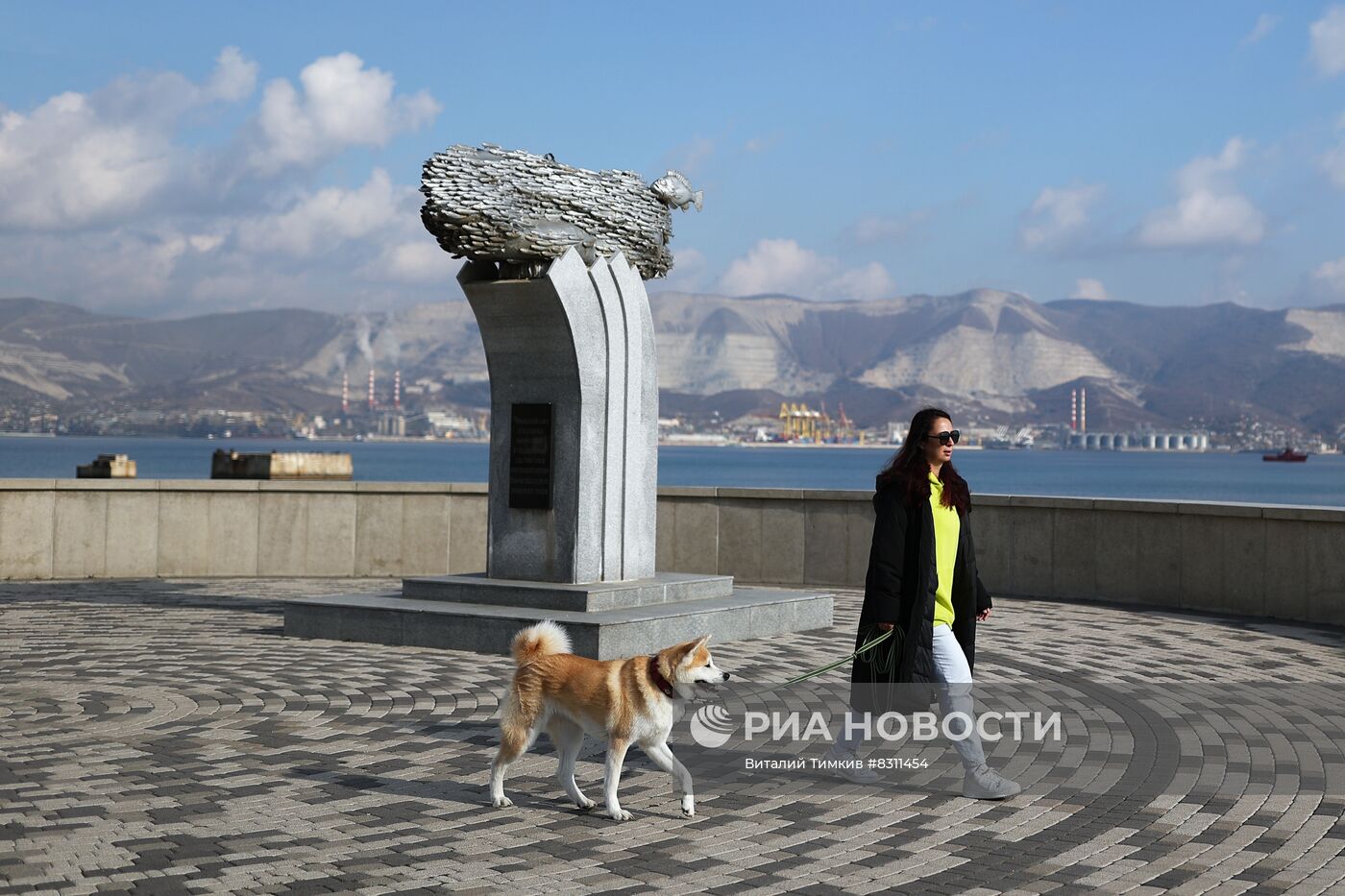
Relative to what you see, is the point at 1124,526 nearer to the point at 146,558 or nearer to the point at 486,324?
the point at 486,324

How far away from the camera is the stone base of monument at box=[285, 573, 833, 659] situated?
10.9 metres

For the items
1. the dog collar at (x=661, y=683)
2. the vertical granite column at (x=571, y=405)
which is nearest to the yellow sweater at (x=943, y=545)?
the dog collar at (x=661, y=683)

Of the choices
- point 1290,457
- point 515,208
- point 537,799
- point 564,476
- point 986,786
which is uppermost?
point 1290,457

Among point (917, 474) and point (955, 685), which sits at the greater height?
point (917, 474)

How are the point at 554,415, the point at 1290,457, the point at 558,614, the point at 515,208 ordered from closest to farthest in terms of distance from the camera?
the point at 558,614
the point at 515,208
the point at 554,415
the point at 1290,457

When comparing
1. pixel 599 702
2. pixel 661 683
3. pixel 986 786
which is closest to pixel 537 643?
pixel 599 702

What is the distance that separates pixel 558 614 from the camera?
37.1 feet

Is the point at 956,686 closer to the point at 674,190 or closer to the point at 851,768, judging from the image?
the point at 851,768

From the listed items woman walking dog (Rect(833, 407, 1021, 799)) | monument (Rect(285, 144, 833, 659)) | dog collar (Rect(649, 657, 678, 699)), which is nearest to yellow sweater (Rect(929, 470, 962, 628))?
woman walking dog (Rect(833, 407, 1021, 799))

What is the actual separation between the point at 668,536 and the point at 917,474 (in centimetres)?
1124

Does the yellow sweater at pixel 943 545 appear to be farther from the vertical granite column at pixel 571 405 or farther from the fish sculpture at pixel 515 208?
the fish sculpture at pixel 515 208

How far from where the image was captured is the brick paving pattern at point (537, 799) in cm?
529

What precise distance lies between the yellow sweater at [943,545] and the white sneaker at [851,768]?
0.90 metres

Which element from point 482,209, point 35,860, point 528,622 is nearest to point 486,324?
point 482,209
